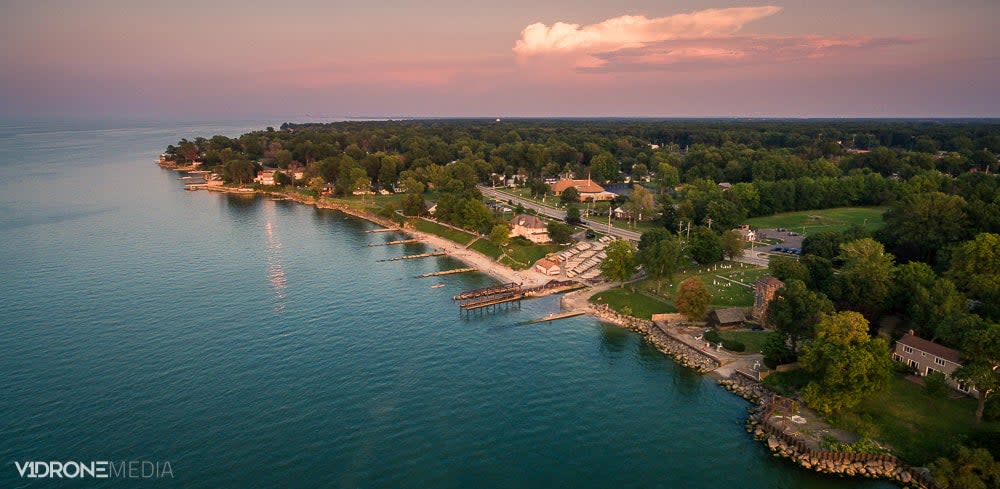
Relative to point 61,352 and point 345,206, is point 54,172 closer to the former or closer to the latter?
point 345,206

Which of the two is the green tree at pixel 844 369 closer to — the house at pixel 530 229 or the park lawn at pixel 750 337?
the park lawn at pixel 750 337

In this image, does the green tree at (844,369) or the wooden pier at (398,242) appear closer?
the green tree at (844,369)

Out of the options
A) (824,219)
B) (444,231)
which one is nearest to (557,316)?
(444,231)

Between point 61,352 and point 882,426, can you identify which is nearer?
point 882,426

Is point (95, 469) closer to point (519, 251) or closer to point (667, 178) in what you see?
point (519, 251)

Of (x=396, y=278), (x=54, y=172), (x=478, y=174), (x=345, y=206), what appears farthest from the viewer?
(x=54, y=172)

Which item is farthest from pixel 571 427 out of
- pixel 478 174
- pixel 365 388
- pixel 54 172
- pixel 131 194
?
pixel 54 172

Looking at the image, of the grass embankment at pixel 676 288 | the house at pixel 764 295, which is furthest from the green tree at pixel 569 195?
the house at pixel 764 295
